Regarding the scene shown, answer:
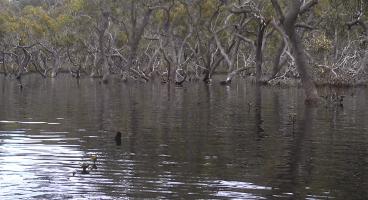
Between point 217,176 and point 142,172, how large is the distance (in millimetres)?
1567

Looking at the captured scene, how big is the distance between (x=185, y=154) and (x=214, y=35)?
137 feet

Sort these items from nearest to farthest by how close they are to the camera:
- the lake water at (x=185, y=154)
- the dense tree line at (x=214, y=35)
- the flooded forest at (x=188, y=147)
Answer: the lake water at (x=185, y=154)
the flooded forest at (x=188, y=147)
the dense tree line at (x=214, y=35)

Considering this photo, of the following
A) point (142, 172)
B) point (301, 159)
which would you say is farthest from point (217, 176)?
point (301, 159)

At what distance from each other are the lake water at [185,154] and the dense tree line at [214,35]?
9234 millimetres

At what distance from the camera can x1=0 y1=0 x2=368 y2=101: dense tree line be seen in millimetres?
38844

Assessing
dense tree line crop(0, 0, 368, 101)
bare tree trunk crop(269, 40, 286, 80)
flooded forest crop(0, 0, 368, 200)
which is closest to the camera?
flooded forest crop(0, 0, 368, 200)

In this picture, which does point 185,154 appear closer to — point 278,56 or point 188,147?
point 188,147

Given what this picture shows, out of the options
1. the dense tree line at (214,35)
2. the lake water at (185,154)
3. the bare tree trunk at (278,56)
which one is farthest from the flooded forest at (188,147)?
the bare tree trunk at (278,56)

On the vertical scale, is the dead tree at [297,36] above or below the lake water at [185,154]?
above

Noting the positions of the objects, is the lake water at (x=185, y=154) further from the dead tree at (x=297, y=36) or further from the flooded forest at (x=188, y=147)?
the dead tree at (x=297, y=36)

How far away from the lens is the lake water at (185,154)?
10961 mm

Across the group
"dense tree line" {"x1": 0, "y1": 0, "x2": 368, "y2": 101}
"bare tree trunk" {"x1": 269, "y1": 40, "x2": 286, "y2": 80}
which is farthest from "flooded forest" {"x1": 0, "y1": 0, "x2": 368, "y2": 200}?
"bare tree trunk" {"x1": 269, "y1": 40, "x2": 286, "y2": 80}

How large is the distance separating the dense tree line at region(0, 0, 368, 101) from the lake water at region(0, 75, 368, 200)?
923cm

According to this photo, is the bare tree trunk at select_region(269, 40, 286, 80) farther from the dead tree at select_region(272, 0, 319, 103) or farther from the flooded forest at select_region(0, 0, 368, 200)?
the dead tree at select_region(272, 0, 319, 103)
